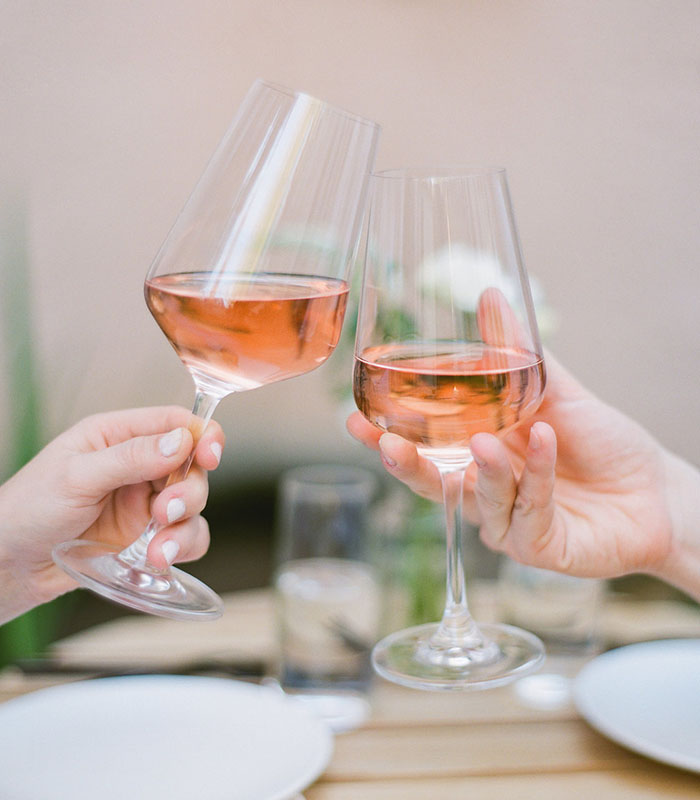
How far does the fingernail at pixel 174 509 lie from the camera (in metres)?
0.79

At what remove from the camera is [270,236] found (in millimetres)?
694

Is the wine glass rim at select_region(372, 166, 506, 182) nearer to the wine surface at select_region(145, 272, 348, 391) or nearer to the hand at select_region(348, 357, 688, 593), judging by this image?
the wine surface at select_region(145, 272, 348, 391)

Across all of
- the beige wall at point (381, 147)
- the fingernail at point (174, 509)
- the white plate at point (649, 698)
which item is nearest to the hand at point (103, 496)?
the fingernail at point (174, 509)

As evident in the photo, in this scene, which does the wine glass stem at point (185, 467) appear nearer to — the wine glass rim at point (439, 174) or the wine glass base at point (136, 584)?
the wine glass base at point (136, 584)

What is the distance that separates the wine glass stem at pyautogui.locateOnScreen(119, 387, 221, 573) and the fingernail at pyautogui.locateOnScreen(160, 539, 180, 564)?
2cm

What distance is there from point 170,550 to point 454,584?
0.25 meters

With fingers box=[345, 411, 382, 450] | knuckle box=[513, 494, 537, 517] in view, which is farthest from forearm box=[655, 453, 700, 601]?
fingers box=[345, 411, 382, 450]

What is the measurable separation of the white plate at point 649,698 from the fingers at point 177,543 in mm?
517

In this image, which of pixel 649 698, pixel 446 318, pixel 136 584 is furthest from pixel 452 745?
pixel 446 318

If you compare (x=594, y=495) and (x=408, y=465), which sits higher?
(x=408, y=465)

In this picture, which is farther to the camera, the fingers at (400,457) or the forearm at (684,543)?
the forearm at (684,543)

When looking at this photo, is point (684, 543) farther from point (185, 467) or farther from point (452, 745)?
point (185, 467)

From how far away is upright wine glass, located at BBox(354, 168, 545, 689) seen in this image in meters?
0.66

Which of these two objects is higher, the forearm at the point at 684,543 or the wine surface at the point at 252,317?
the wine surface at the point at 252,317
